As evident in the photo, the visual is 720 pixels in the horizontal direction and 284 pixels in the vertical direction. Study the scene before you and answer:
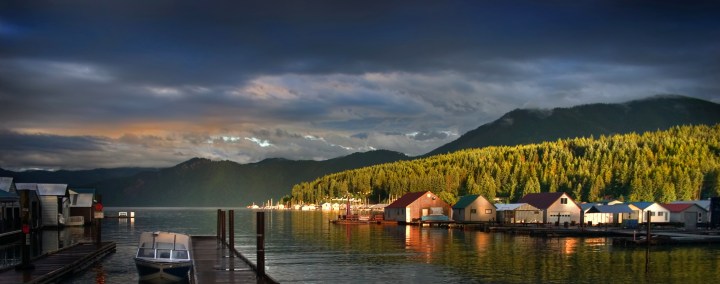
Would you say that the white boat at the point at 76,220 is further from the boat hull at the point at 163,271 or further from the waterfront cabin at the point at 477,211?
the boat hull at the point at 163,271

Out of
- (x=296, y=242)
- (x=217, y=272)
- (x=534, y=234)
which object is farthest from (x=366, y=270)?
(x=534, y=234)

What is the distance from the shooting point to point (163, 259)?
44.2m

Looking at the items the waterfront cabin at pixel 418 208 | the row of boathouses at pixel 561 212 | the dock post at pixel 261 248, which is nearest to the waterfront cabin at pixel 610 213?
the row of boathouses at pixel 561 212

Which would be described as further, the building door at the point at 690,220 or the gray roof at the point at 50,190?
the building door at the point at 690,220

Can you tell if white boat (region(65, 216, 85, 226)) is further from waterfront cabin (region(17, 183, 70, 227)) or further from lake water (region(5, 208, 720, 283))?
lake water (region(5, 208, 720, 283))

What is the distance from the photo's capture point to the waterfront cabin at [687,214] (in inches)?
5025

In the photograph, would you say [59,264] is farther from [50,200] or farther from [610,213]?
[610,213]

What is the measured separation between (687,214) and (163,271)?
113215 mm

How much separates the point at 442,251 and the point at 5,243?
46185 mm

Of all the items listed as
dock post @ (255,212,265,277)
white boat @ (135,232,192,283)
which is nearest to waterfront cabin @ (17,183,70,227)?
white boat @ (135,232,192,283)

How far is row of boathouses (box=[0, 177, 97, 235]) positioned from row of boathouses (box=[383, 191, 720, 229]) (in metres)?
65.7

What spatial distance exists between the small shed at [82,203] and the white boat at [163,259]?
87.7 m

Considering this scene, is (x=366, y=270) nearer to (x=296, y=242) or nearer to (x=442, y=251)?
(x=442, y=251)

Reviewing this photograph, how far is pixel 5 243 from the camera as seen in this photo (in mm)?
73562
